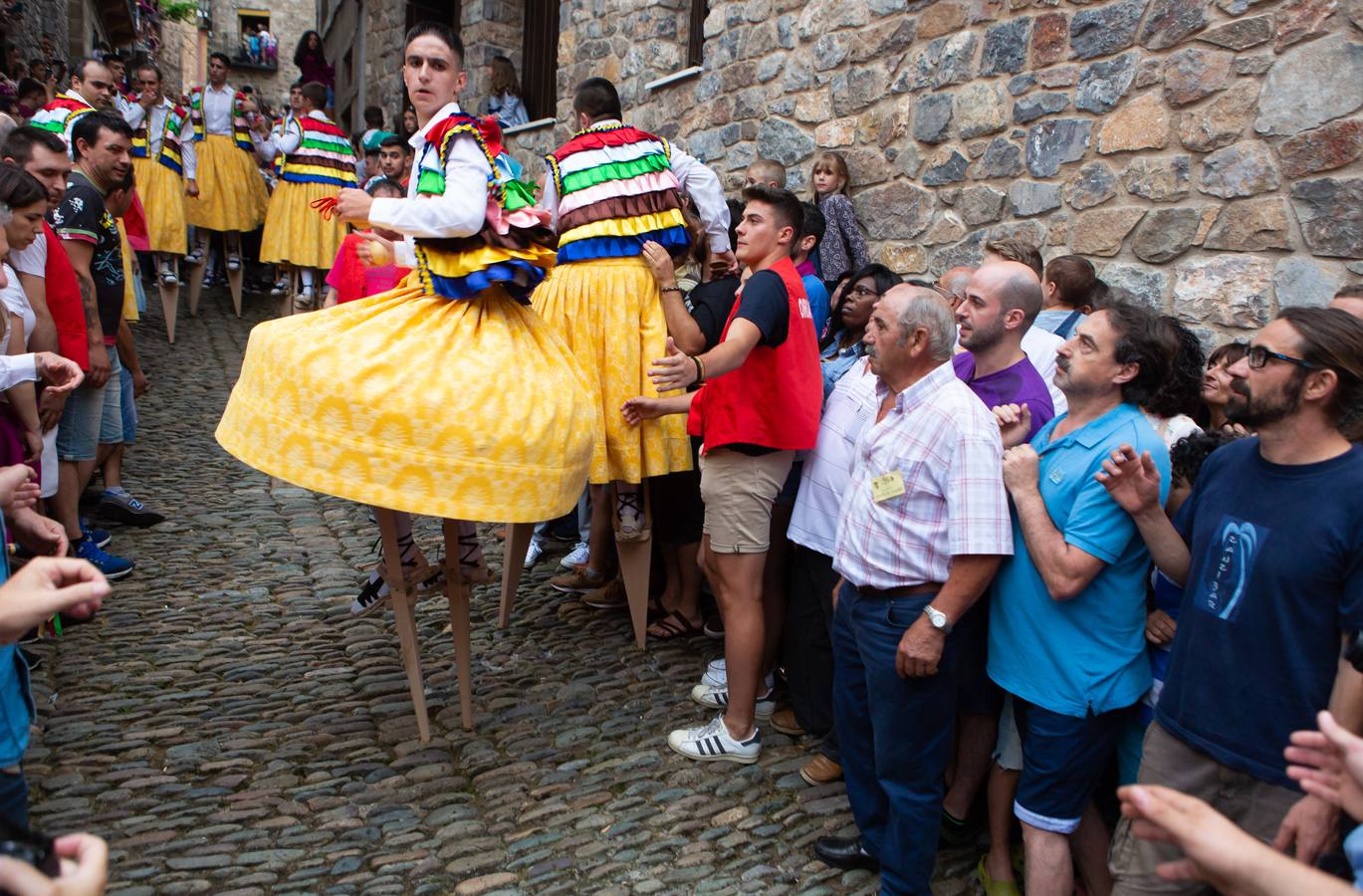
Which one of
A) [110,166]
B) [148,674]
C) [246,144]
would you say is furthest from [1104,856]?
[246,144]

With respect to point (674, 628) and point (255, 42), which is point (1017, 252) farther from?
point (255, 42)

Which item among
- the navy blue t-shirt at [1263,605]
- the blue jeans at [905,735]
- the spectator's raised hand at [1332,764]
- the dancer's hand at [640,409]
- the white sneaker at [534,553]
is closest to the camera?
the spectator's raised hand at [1332,764]

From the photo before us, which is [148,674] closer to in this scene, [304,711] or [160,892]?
[304,711]

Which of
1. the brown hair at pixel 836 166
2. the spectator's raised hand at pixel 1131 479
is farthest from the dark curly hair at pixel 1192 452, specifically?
the brown hair at pixel 836 166

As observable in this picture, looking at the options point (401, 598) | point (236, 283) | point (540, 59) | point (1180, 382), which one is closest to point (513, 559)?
point (401, 598)

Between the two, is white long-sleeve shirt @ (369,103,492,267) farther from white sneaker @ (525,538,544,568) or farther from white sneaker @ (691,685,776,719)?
white sneaker @ (525,538,544,568)

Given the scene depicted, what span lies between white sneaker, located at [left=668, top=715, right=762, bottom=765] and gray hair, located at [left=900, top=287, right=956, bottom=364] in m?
1.55

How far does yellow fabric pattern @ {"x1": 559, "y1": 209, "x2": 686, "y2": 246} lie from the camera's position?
162 inches

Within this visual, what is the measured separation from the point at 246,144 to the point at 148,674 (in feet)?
27.7

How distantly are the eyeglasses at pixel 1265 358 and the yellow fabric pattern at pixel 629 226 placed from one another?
2.41 metres

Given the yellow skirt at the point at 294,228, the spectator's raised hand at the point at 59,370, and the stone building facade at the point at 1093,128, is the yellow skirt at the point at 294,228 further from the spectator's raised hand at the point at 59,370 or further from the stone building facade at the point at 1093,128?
the spectator's raised hand at the point at 59,370

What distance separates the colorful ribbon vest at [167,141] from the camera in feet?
30.6

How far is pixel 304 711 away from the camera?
3.77 m

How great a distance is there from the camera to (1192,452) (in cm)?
273
